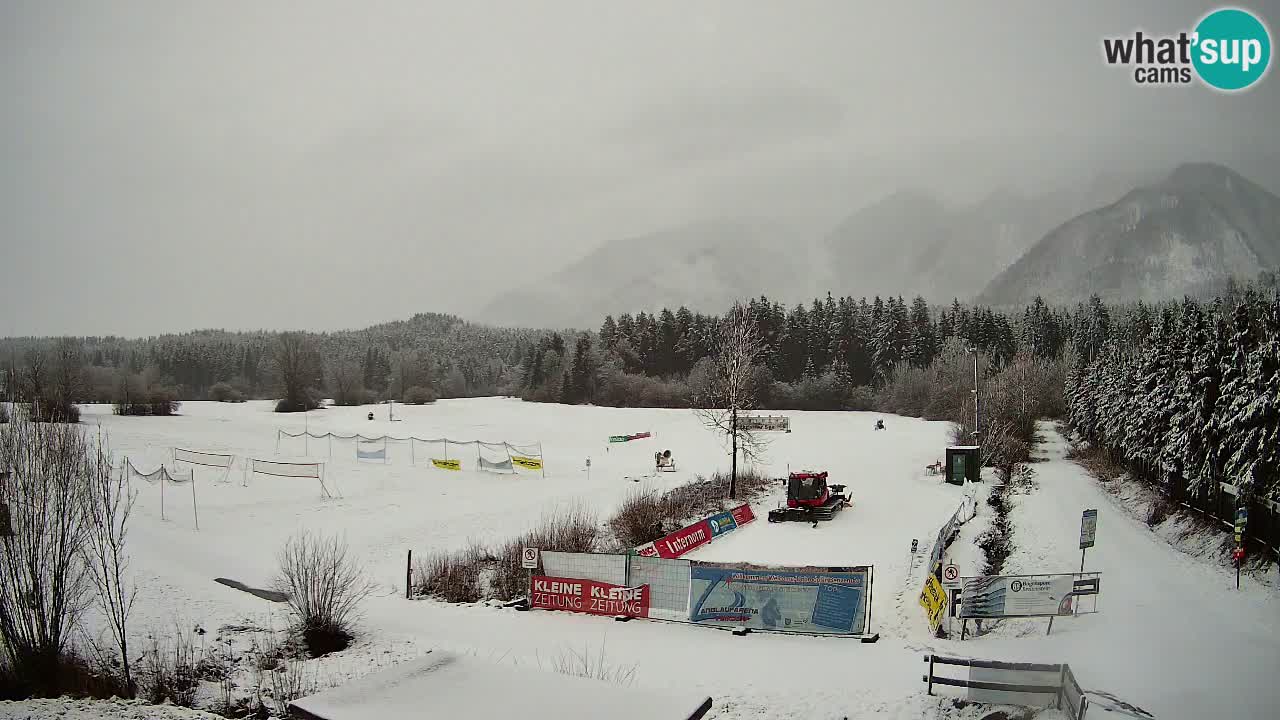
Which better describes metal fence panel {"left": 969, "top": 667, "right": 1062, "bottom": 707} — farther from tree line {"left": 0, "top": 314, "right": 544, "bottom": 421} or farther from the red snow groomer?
tree line {"left": 0, "top": 314, "right": 544, "bottom": 421}

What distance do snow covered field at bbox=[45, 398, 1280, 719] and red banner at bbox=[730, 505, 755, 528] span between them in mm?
676

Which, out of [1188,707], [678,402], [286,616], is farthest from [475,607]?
[678,402]

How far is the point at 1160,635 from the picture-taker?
46.7 feet

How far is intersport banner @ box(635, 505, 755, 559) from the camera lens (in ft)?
80.9

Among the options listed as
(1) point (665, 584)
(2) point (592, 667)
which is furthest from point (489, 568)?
(2) point (592, 667)

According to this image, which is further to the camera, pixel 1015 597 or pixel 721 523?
pixel 721 523

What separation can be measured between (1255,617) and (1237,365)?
11.2 meters

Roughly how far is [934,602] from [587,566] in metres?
8.50

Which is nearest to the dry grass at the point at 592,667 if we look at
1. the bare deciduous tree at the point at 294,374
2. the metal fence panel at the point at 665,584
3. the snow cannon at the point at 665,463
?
the metal fence panel at the point at 665,584

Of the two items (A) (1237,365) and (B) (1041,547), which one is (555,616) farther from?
(A) (1237,365)

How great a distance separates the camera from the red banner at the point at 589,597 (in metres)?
17.8

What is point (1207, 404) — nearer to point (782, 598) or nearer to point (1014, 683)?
point (782, 598)

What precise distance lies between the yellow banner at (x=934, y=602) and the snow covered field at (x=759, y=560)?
0.38 meters

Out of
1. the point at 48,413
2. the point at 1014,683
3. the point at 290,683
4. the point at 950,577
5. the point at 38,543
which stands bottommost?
the point at 290,683
